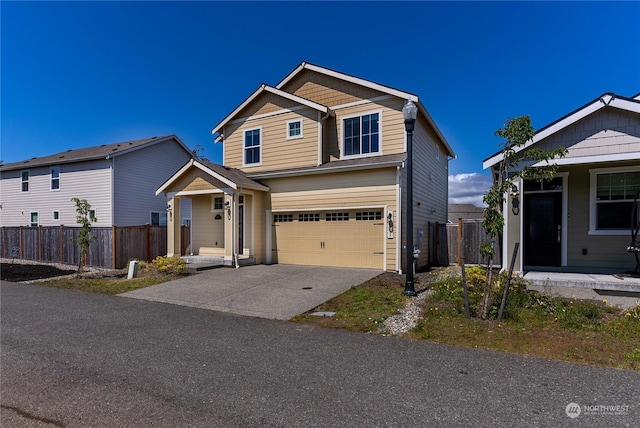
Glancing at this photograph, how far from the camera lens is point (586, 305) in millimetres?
6172

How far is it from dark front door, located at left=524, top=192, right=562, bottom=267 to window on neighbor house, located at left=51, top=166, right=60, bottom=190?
24.5 m

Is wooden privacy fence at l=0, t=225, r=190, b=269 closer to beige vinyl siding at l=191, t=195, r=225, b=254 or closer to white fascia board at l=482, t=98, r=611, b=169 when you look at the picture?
beige vinyl siding at l=191, t=195, r=225, b=254

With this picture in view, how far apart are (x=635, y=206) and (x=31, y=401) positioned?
1175 centimetres

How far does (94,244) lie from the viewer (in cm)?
1441

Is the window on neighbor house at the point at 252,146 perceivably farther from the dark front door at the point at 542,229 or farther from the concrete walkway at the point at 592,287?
the concrete walkway at the point at 592,287

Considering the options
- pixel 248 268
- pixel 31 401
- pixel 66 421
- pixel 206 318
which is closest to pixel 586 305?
pixel 206 318

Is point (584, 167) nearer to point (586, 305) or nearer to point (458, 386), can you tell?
point (586, 305)

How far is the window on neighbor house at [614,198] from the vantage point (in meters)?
8.62

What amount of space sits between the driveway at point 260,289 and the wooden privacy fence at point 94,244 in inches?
176

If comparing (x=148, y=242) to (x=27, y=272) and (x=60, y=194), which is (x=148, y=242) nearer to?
(x=27, y=272)

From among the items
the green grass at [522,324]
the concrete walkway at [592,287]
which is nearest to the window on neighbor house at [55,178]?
the green grass at [522,324]

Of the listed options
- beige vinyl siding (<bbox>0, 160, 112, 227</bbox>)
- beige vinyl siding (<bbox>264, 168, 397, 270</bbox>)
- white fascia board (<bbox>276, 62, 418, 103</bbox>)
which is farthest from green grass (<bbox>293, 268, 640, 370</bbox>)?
beige vinyl siding (<bbox>0, 160, 112, 227</bbox>)

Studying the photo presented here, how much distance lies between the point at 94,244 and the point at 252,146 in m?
7.68

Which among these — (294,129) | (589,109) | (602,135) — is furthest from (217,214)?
(602,135)
